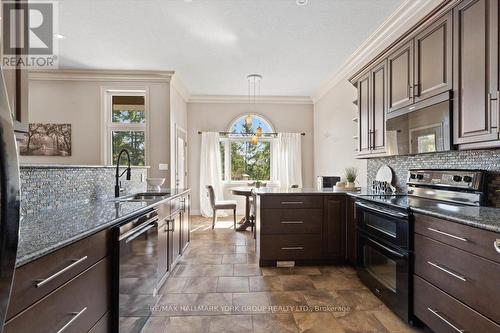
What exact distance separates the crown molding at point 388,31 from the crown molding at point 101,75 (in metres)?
3.07

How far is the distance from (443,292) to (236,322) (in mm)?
1385

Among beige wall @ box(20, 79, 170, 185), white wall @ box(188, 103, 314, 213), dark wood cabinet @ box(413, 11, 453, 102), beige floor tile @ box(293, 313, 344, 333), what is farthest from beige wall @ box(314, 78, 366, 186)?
beige wall @ box(20, 79, 170, 185)

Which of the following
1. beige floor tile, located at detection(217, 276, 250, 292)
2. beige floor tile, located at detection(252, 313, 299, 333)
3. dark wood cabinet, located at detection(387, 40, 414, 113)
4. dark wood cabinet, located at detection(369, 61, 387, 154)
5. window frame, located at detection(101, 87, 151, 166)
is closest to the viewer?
beige floor tile, located at detection(252, 313, 299, 333)

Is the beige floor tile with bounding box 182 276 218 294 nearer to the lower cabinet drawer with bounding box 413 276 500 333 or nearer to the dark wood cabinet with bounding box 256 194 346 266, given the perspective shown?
the dark wood cabinet with bounding box 256 194 346 266

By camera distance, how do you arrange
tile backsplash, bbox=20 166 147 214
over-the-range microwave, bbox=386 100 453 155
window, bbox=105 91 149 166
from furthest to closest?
1. window, bbox=105 91 149 166
2. over-the-range microwave, bbox=386 100 453 155
3. tile backsplash, bbox=20 166 147 214

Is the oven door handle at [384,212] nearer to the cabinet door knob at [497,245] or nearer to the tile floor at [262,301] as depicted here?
the cabinet door knob at [497,245]

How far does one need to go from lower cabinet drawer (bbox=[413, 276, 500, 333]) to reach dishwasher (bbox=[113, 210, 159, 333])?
6.19ft

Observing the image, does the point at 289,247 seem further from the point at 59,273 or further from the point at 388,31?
the point at 388,31

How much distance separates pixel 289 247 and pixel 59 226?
7.44ft

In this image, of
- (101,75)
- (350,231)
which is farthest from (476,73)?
(101,75)

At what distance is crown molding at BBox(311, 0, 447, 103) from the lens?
8.32 feet

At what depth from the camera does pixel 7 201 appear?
0.53 meters

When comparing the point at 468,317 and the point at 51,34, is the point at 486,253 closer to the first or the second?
the point at 468,317

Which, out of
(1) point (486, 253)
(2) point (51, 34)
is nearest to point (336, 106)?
(1) point (486, 253)
